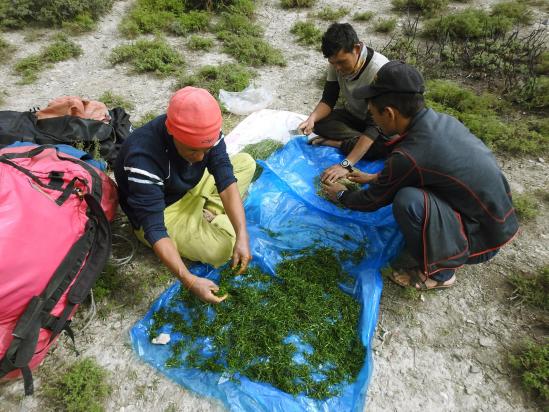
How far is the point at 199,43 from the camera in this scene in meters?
5.24

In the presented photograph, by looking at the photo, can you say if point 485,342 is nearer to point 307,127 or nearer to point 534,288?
point 534,288

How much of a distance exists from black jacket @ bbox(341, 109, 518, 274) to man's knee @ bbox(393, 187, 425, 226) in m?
0.04

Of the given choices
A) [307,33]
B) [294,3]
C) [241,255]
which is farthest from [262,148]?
[294,3]

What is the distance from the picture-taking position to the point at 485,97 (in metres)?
4.13

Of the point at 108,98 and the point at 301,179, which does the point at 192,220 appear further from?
the point at 108,98

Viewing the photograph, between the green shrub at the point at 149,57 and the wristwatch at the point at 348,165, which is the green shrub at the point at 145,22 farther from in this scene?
the wristwatch at the point at 348,165

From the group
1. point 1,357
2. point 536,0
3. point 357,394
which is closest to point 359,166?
point 357,394

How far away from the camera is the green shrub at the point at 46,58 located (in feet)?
15.2

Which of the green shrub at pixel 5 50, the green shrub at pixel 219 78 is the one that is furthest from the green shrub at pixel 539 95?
the green shrub at pixel 5 50

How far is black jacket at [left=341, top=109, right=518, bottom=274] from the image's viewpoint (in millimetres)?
1983

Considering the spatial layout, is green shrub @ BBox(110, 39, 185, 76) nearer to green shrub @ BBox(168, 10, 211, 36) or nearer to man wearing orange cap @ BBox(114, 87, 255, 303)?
green shrub @ BBox(168, 10, 211, 36)

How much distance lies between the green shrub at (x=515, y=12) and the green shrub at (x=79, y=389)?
22.7 feet

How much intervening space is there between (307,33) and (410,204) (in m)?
4.41

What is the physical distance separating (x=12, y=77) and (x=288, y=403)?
5.24 m
